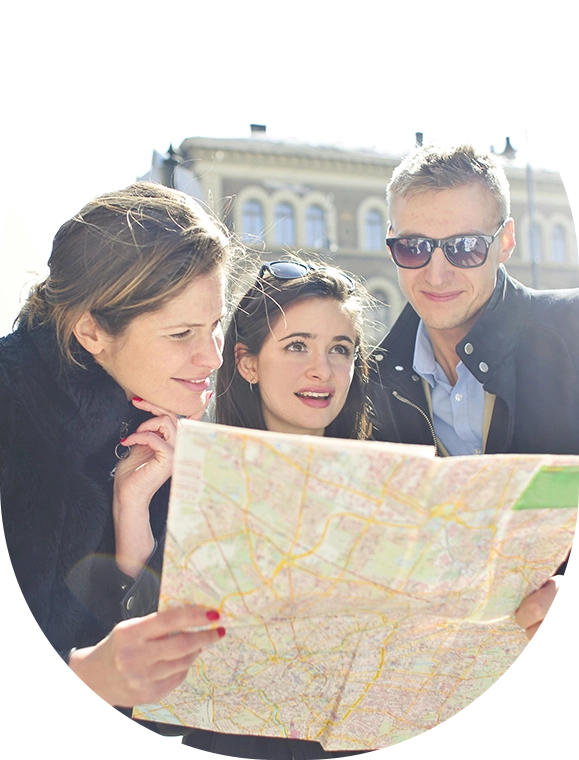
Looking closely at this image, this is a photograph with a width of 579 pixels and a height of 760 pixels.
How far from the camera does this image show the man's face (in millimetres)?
2588

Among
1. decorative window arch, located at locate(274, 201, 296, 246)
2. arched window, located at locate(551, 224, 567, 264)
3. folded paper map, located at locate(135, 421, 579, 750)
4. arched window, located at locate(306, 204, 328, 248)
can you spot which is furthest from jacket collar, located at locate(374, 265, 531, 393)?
arched window, located at locate(551, 224, 567, 264)

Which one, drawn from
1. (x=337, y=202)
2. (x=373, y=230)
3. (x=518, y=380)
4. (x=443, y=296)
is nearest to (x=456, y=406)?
(x=518, y=380)

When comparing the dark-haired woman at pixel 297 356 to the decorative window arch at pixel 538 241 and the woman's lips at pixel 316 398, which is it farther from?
the decorative window arch at pixel 538 241

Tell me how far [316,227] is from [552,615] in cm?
2319

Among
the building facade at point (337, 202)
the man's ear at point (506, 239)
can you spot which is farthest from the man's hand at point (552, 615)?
the building facade at point (337, 202)

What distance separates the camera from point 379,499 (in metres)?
1.09

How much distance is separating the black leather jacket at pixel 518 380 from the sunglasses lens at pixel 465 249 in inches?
5.5

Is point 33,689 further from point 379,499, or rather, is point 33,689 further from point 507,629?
point 507,629

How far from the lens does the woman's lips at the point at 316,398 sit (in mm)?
2240

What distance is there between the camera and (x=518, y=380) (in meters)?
2.51

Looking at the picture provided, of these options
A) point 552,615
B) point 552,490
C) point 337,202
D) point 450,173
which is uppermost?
point 337,202

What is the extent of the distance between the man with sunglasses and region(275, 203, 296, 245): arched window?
68.4ft

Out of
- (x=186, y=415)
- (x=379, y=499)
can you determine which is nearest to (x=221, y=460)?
(x=379, y=499)

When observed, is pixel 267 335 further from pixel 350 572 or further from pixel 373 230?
pixel 373 230
